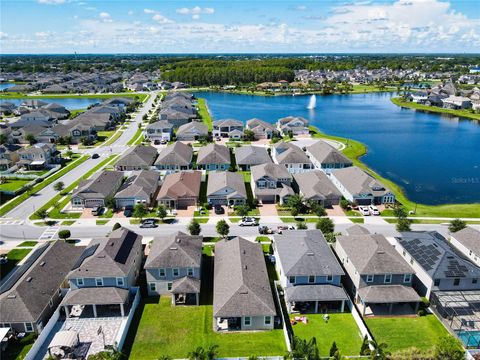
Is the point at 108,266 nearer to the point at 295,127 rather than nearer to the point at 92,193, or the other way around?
the point at 92,193

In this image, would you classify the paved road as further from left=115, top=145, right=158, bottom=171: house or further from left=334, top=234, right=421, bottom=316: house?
left=334, top=234, right=421, bottom=316: house

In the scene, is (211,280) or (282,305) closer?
(282,305)

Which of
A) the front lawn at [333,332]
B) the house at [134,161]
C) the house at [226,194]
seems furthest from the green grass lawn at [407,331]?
the house at [134,161]

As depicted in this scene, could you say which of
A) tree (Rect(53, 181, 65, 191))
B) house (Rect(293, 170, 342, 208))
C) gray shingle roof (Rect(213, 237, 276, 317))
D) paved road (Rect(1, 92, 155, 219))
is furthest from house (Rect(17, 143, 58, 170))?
gray shingle roof (Rect(213, 237, 276, 317))

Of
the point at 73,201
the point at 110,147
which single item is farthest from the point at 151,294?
the point at 110,147

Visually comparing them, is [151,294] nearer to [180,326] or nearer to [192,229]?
[180,326]
